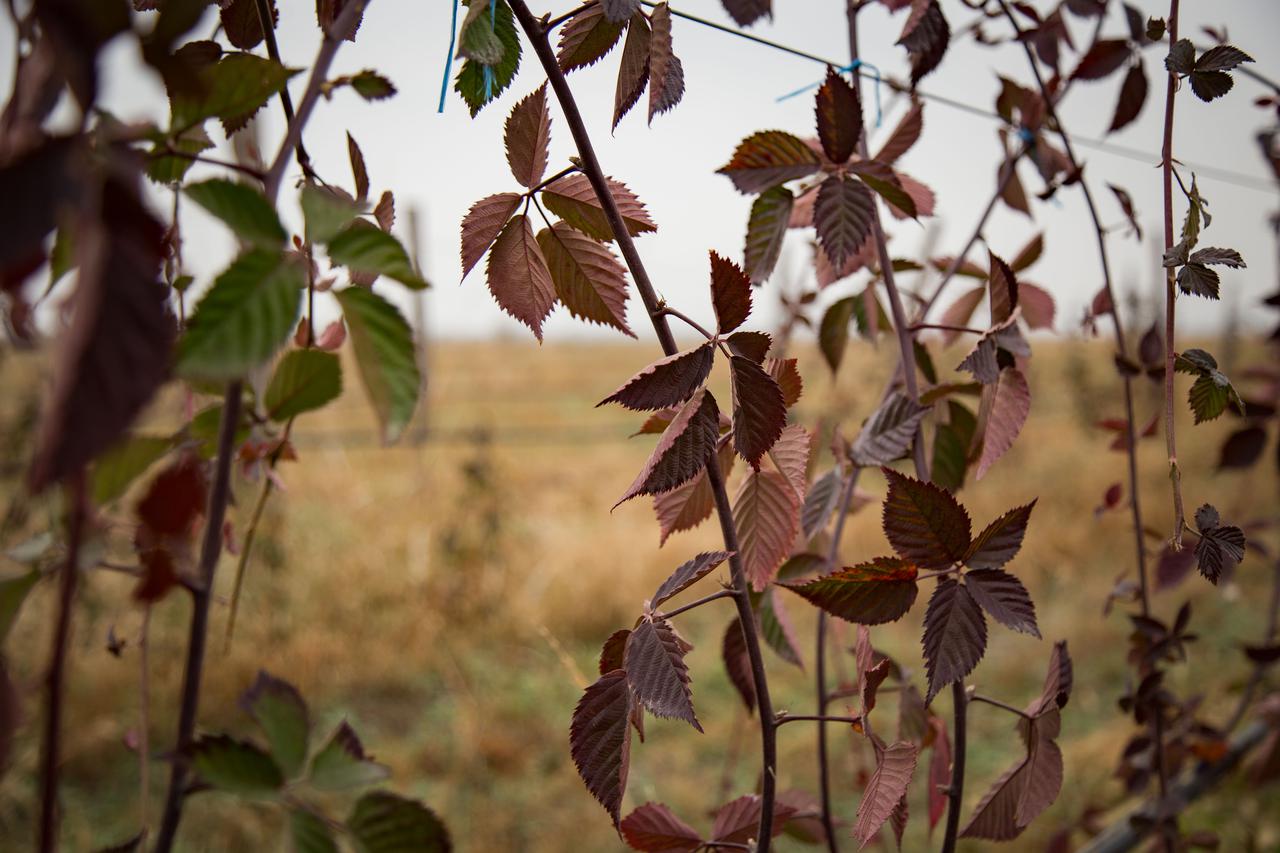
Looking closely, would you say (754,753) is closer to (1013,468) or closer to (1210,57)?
(1210,57)

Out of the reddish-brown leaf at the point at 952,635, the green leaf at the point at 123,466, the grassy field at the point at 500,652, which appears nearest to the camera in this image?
the green leaf at the point at 123,466

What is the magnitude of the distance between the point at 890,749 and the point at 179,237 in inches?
17.1

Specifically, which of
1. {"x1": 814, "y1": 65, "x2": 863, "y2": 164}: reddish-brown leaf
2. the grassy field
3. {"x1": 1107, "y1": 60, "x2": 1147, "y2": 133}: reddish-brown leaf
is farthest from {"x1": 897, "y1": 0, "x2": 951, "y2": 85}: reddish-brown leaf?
the grassy field

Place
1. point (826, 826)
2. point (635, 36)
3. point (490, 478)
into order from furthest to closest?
point (490, 478) < point (826, 826) < point (635, 36)

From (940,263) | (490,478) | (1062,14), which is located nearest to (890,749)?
(940,263)

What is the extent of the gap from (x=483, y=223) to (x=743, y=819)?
0.33m

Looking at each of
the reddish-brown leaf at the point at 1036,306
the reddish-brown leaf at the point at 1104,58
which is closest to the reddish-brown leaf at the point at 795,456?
the reddish-brown leaf at the point at 1036,306

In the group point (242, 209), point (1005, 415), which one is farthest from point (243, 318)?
point (1005, 415)

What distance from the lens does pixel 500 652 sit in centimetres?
298

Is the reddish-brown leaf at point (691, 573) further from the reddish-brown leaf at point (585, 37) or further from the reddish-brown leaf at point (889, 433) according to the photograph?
the reddish-brown leaf at point (585, 37)

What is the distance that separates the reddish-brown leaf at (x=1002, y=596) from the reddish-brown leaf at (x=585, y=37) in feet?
0.98

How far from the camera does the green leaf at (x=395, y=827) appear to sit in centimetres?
26

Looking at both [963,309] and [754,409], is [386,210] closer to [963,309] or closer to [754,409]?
[754,409]

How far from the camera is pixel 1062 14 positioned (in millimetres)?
664
